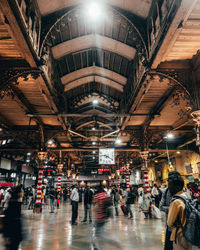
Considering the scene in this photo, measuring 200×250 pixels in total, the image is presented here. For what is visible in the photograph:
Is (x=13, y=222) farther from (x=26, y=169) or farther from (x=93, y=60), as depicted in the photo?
(x=26, y=169)

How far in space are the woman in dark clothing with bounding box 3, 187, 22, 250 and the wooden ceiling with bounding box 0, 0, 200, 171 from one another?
370cm

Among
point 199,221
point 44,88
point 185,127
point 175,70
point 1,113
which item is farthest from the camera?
point 185,127

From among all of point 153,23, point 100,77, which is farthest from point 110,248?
point 100,77

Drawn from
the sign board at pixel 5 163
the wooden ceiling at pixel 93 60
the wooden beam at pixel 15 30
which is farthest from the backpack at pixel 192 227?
the sign board at pixel 5 163

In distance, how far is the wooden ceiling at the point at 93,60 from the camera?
546 centimetres

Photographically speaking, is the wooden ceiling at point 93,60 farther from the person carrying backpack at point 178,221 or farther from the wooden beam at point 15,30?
the person carrying backpack at point 178,221

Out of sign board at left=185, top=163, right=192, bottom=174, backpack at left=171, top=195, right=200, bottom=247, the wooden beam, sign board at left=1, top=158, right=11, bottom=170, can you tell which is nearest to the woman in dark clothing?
the wooden beam

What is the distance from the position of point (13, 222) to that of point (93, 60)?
361 inches

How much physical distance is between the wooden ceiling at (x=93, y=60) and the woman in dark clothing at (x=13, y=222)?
146 inches

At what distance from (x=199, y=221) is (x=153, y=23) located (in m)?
6.02

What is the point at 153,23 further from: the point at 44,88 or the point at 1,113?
the point at 1,113

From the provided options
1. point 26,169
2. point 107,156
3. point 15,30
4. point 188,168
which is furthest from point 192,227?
point 26,169

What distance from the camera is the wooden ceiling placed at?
5.46m

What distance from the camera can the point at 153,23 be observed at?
6.22 metres
